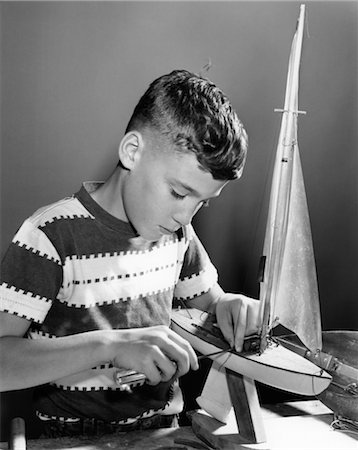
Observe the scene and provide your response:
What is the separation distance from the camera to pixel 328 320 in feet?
4.76

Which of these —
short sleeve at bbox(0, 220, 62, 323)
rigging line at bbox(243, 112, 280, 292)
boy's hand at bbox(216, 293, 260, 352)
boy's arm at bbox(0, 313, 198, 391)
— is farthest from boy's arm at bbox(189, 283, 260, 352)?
rigging line at bbox(243, 112, 280, 292)

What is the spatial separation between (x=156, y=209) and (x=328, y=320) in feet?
2.51

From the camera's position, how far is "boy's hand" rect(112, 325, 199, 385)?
73 centimetres

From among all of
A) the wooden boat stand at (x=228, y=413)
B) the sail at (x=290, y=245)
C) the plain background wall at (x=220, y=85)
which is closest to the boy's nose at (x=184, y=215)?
the sail at (x=290, y=245)

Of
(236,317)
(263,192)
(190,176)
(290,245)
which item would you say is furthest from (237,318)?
(263,192)

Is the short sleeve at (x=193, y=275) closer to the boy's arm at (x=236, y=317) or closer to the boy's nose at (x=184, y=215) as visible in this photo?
the boy's arm at (x=236, y=317)

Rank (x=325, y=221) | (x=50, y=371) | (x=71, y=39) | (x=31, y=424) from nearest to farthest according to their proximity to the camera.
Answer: (x=50, y=371), (x=71, y=39), (x=31, y=424), (x=325, y=221)

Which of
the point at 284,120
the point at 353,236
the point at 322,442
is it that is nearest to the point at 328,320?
the point at 353,236

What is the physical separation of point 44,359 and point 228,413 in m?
0.28

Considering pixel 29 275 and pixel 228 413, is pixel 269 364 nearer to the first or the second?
pixel 228 413

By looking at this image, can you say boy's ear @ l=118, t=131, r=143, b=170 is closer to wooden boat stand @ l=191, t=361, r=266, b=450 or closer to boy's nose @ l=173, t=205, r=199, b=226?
boy's nose @ l=173, t=205, r=199, b=226

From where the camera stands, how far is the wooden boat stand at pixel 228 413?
0.84 meters

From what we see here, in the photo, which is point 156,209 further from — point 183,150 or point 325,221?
point 325,221

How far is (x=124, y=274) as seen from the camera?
897 millimetres
